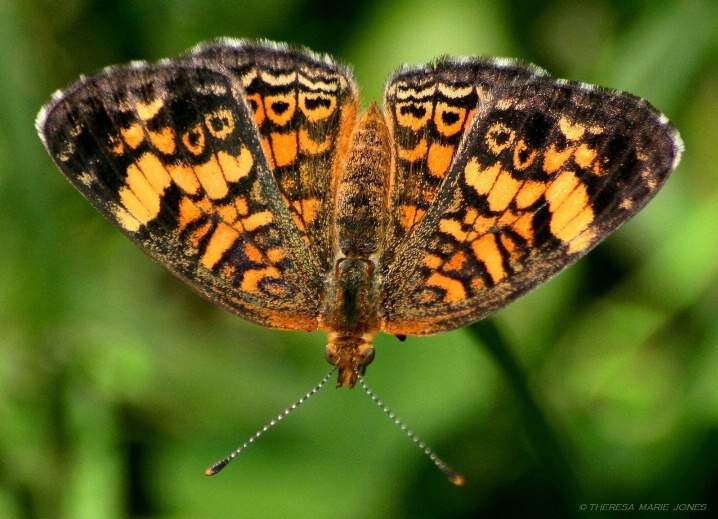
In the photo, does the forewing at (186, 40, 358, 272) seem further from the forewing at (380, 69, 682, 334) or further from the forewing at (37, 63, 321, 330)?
the forewing at (380, 69, 682, 334)

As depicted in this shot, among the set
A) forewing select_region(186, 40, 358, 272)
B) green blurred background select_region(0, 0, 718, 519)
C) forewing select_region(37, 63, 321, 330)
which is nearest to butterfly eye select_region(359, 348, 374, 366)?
forewing select_region(37, 63, 321, 330)

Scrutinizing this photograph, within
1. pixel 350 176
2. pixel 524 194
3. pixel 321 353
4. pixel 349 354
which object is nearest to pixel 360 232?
pixel 350 176

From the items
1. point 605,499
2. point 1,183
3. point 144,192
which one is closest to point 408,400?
point 605,499

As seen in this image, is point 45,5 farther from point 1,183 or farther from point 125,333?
point 125,333

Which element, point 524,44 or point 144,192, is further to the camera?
point 524,44

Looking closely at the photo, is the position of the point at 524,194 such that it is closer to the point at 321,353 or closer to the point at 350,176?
the point at 350,176

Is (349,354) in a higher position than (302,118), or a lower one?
lower
